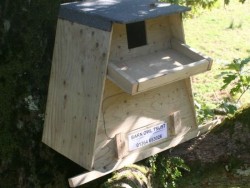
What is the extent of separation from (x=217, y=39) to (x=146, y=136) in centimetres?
627

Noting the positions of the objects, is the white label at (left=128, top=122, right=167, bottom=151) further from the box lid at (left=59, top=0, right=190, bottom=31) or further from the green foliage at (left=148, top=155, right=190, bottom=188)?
the box lid at (left=59, top=0, right=190, bottom=31)

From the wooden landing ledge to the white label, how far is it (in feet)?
0.21

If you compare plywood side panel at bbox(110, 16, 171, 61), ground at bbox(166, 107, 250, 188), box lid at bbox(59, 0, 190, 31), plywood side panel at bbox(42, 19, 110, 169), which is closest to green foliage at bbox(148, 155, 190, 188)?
ground at bbox(166, 107, 250, 188)

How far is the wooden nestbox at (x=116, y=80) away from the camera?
3.32 meters

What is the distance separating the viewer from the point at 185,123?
4.16m

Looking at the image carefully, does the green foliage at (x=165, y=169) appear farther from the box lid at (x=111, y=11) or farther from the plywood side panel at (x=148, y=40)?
the box lid at (x=111, y=11)

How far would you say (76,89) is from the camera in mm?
3553

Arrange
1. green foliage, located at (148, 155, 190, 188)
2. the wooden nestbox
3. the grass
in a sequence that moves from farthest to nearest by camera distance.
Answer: the grass
green foliage, located at (148, 155, 190, 188)
the wooden nestbox

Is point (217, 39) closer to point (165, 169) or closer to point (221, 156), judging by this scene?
point (221, 156)

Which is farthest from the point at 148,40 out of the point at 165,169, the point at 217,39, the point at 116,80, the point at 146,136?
the point at 217,39

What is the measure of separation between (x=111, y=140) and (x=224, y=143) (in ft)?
4.38

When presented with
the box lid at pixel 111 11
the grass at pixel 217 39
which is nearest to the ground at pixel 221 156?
the box lid at pixel 111 11

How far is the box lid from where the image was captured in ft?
10.5

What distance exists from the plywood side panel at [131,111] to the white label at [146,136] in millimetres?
50
